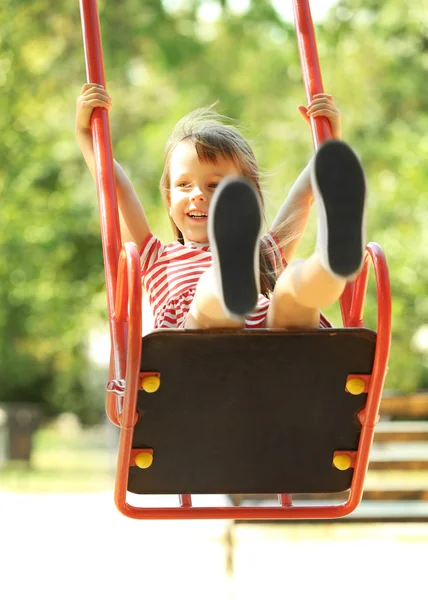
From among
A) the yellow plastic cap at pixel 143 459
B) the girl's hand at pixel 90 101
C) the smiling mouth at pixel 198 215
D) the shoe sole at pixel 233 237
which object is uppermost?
the girl's hand at pixel 90 101

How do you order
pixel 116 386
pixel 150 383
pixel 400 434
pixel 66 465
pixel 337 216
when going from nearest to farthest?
pixel 337 216
pixel 150 383
pixel 116 386
pixel 400 434
pixel 66 465

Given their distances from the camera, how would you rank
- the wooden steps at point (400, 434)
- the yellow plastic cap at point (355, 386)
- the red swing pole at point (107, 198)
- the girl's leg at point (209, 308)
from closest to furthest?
the girl's leg at point (209, 308)
the yellow plastic cap at point (355, 386)
the red swing pole at point (107, 198)
the wooden steps at point (400, 434)

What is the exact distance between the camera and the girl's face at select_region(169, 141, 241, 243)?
3404 millimetres

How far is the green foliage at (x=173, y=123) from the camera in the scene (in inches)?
470

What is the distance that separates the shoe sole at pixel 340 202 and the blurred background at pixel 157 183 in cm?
491

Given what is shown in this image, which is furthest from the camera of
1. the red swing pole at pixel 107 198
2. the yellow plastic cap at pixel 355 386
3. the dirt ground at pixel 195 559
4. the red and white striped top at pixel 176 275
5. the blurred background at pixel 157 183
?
the blurred background at pixel 157 183

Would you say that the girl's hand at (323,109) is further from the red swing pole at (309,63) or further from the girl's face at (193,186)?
the girl's face at (193,186)

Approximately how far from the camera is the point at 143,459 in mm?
2854

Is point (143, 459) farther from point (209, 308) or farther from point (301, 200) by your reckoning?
point (301, 200)

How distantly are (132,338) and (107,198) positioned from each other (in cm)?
68

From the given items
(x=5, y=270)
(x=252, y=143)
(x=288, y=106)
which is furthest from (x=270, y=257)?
(x=288, y=106)

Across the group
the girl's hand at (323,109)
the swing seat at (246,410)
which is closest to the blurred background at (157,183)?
the girl's hand at (323,109)

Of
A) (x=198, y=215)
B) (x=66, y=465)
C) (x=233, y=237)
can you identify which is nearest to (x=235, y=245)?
(x=233, y=237)

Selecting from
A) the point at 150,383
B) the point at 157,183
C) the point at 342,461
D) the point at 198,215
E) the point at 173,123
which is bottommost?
the point at 342,461
